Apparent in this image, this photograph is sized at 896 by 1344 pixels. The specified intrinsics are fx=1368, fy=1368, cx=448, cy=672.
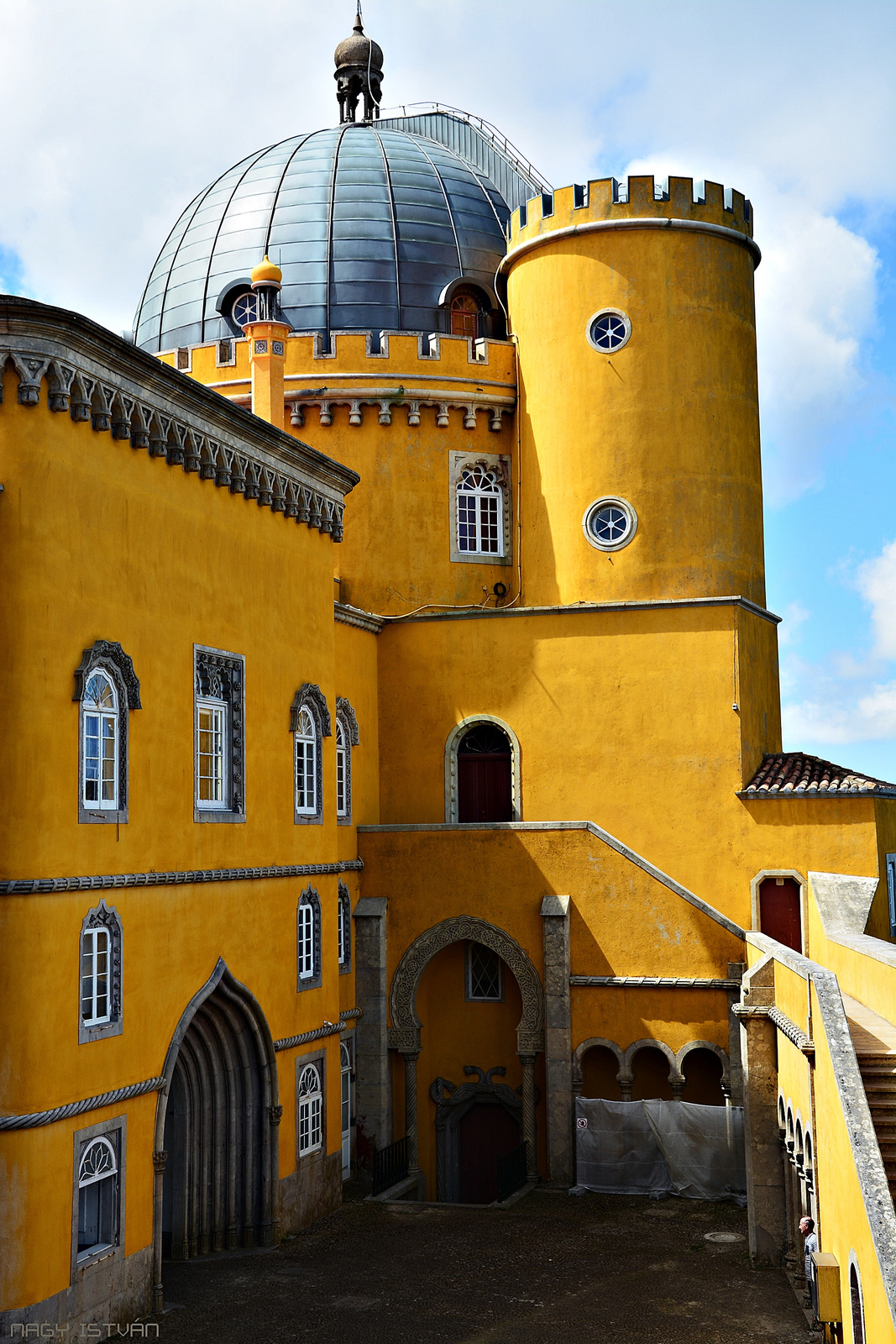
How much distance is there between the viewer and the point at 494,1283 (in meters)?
18.1

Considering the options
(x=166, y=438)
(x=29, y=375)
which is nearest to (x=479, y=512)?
(x=166, y=438)

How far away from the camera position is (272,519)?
20.8 m

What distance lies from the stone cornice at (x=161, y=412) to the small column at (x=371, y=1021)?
688cm

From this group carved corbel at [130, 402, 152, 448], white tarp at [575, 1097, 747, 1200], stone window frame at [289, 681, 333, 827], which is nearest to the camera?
carved corbel at [130, 402, 152, 448]

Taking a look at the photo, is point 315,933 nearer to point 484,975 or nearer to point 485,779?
point 484,975

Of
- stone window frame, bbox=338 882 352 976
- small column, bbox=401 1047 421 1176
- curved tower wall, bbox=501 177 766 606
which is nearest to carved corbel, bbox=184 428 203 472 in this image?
stone window frame, bbox=338 882 352 976

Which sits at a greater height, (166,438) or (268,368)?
(268,368)

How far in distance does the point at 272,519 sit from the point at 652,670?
797 centimetres

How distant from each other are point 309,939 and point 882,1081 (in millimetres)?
10836

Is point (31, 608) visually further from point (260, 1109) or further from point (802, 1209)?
point (802, 1209)

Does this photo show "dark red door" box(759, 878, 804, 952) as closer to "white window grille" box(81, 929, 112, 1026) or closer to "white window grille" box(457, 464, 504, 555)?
"white window grille" box(457, 464, 504, 555)

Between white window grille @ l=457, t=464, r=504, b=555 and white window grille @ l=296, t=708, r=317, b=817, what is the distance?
274 inches

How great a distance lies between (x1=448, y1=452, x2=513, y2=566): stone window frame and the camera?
1079 inches

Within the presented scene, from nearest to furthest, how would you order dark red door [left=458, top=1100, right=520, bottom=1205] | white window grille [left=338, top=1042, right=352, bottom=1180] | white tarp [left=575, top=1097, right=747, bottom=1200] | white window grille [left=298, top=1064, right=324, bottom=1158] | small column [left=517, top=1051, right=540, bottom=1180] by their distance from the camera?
white window grille [left=298, top=1064, right=324, bottom=1158]
white tarp [left=575, top=1097, right=747, bottom=1200]
white window grille [left=338, top=1042, right=352, bottom=1180]
small column [left=517, top=1051, right=540, bottom=1180]
dark red door [left=458, top=1100, right=520, bottom=1205]
